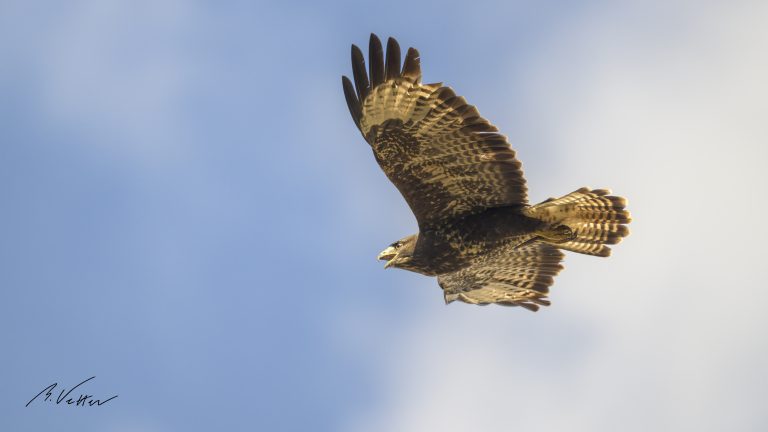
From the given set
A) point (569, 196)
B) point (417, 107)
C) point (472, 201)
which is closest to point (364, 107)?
point (417, 107)

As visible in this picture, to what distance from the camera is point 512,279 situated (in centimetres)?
1362

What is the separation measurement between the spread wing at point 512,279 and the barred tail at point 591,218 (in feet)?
2.60

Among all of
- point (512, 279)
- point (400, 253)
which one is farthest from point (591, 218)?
point (400, 253)

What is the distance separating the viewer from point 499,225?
11.9 m

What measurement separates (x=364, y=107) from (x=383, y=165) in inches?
30.1

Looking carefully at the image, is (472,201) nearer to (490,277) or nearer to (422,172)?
(422,172)

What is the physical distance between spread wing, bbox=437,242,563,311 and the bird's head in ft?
3.92

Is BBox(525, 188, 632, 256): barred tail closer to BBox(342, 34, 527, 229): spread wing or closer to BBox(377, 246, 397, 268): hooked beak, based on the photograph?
BBox(342, 34, 527, 229): spread wing

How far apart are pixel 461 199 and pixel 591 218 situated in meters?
1.66

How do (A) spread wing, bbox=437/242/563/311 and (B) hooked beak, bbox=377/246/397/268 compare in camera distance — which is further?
(A) spread wing, bbox=437/242/563/311

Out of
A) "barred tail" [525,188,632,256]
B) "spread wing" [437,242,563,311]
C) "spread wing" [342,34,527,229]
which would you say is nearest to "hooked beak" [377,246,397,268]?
"spread wing" [342,34,527,229]

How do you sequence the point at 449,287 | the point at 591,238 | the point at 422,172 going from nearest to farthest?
the point at 422,172
the point at 591,238
the point at 449,287

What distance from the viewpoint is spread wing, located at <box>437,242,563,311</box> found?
529 inches

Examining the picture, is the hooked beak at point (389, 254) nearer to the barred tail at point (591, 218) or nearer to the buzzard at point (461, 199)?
the buzzard at point (461, 199)
